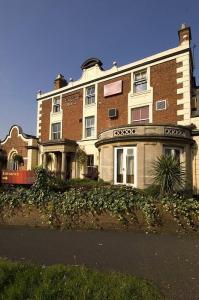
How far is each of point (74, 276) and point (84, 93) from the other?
21.5 metres

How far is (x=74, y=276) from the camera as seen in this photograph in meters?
4.88

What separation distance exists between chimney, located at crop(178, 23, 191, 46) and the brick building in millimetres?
66

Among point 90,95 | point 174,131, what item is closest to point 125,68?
point 90,95

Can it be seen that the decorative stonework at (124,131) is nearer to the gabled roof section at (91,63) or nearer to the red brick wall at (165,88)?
the red brick wall at (165,88)

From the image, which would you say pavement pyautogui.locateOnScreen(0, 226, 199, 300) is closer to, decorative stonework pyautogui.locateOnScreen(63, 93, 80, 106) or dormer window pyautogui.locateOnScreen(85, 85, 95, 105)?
dormer window pyautogui.locateOnScreen(85, 85, 95, 105)

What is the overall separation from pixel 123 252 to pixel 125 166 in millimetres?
8709

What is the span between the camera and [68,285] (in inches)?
176

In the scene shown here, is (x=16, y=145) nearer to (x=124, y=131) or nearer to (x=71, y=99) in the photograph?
(x=71, y=99)

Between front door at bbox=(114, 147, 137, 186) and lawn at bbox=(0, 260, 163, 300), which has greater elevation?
front door at bbox=(114, 147, 137, 186)

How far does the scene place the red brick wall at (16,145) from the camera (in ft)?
90.7

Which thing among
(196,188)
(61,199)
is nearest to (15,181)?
(61,199)

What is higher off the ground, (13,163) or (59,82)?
(59,82)

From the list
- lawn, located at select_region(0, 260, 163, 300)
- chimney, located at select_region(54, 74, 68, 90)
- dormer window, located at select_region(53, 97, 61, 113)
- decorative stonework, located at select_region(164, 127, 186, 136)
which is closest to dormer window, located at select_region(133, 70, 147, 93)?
decorative stonework, located at select_region(164, 127, 186, 136)

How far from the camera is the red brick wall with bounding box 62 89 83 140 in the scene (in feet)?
81.9
